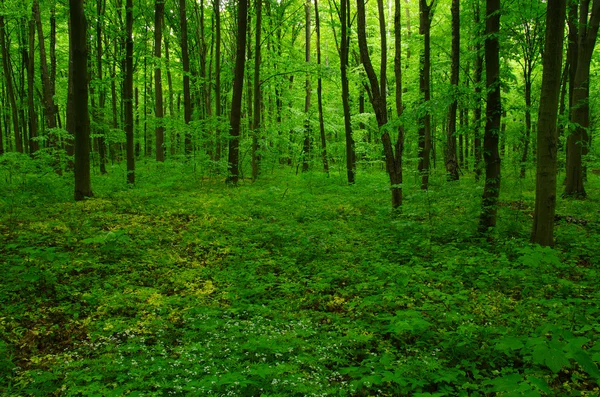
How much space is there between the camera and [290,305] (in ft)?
17.5

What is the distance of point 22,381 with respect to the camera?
3316 mm

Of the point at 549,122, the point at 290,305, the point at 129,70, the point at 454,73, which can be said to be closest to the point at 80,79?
the point at 129,70

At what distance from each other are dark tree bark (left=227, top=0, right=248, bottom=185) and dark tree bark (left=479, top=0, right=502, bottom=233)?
9.33 metres

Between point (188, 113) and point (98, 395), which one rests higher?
point (188, 113)

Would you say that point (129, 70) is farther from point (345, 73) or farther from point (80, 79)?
point (345, 73)

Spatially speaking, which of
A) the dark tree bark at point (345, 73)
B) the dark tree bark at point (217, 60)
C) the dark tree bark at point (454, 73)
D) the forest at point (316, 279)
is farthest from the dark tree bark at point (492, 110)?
the dark tree bark at point (217, 60)

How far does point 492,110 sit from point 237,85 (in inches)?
402

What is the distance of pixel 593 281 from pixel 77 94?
40.0 ft

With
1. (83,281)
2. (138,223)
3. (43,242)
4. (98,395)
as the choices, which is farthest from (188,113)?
(98,395)

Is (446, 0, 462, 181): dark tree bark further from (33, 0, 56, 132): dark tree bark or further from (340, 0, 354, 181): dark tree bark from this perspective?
(33, 0, 56, 132): dark tree bark

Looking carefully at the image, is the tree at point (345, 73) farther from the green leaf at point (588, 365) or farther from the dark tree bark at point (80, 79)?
the green leaf at point (588, 365)

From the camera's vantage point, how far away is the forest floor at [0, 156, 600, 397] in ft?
11.1

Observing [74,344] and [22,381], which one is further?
[74,344]

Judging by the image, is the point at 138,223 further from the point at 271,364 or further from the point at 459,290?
the point at 459,290
